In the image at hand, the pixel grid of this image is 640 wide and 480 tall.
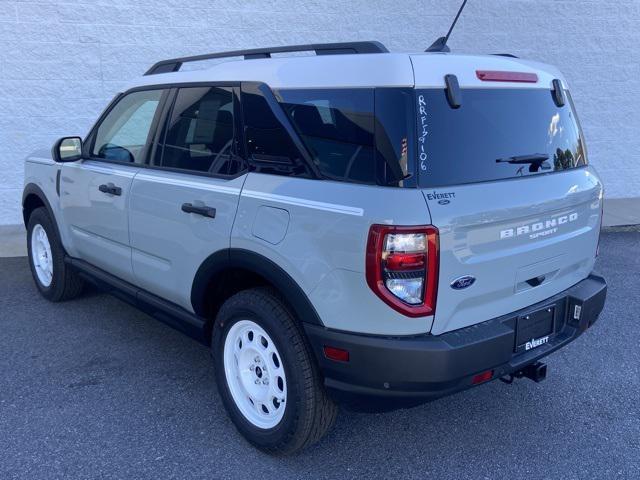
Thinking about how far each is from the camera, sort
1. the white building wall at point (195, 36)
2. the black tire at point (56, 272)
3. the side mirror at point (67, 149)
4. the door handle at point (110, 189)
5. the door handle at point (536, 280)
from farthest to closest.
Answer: the white building wall at point (195, 36) → the black tire at point (56, 272) → the side mirror at point (67, 149) → the door handle at point (110, 189) → the door handle at point (536, 280)

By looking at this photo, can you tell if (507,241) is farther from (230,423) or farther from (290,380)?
(230,423)

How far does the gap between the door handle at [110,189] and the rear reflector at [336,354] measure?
1959mm

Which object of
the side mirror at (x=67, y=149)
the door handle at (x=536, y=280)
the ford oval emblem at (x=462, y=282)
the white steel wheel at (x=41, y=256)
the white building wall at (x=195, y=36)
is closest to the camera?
the ford oval emblem at (x=462, y=282)

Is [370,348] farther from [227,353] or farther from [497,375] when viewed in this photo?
[227,353]

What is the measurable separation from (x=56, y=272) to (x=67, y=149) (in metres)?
1.13

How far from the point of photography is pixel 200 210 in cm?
311

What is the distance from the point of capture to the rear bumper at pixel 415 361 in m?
2.41

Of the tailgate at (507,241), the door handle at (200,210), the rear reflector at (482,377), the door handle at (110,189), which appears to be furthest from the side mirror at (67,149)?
the rear reflector at (482,377)

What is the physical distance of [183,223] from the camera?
3.27 m

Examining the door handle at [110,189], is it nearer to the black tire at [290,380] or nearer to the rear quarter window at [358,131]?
the black tire at [290,380]

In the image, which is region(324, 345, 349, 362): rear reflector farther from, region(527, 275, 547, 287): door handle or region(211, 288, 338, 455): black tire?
region(527, 275, 547, 287): door handle

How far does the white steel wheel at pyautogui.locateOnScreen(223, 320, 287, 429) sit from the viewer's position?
2.92 metres

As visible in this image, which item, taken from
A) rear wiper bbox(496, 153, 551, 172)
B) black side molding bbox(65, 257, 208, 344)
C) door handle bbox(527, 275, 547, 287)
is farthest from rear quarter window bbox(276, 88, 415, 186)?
black side molding bbox(65, 257, 208, 344)

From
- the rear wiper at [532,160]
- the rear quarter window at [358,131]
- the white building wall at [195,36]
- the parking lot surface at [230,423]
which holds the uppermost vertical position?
the white building wall at [195,36]
